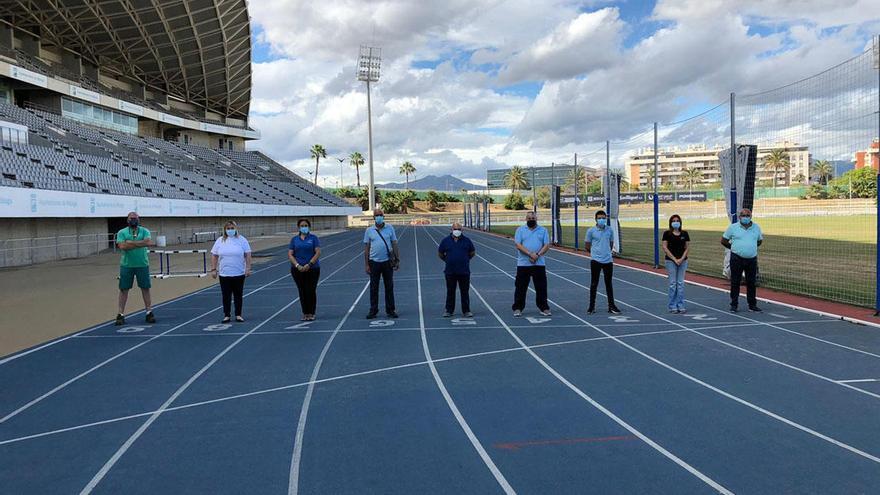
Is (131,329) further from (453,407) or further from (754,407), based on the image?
(754,407)

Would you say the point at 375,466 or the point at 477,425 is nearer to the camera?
the point at 375,466

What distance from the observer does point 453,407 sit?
541cm

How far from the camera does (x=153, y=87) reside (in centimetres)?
6003

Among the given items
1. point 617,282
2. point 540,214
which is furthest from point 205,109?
point 617,282

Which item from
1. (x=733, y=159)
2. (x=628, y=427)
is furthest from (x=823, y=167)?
(x=628, y=427)

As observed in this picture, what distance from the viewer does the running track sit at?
13.1ft

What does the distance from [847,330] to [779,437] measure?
491 centimetres

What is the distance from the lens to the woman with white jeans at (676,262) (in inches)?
397

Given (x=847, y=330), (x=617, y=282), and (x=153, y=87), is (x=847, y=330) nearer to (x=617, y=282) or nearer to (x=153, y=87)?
(x=617, y=282)

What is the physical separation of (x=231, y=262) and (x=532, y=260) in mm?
4810

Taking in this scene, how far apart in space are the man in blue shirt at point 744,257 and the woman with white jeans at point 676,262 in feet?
2.72

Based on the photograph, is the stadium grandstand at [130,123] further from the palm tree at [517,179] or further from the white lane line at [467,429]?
the palm tree at [517,179]

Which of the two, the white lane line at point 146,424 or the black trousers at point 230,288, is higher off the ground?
the black trousers at point 230,288

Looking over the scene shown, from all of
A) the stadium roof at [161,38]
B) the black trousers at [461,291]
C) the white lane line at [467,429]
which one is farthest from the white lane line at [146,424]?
the stadium roof at [161,38]
